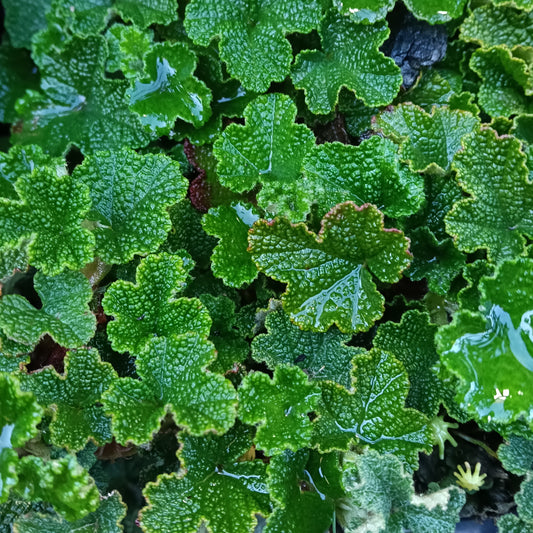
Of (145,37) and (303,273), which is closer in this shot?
(303,273)

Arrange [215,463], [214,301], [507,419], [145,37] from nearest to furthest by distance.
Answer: [507,419] < [215,463] < [214,301] < [145,37]

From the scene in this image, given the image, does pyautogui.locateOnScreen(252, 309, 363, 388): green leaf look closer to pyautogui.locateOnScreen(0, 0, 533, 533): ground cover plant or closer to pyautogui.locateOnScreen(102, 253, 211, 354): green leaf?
pyautogui.locateOnScreen(0, 0, 533, 533): ground cover plant

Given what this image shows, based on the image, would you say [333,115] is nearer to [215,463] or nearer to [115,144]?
[115,144]

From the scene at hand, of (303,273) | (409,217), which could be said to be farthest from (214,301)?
(409,217)

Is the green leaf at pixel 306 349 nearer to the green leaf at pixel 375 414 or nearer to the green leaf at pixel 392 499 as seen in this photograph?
the green leaf at pixel 375 414

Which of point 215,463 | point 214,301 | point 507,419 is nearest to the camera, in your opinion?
point 507,419

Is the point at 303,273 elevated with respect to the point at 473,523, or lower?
elevated

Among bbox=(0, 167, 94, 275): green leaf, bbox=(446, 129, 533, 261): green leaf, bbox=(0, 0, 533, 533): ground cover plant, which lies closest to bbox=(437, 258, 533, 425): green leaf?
bbox=(0, 0, 533, 533): ground cover plant
